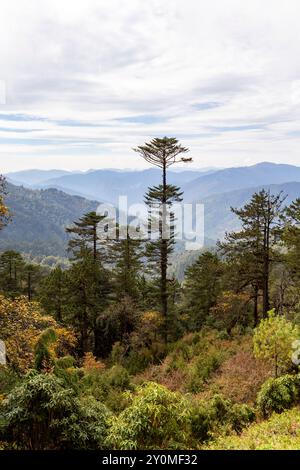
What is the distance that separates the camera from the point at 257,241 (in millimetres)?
28188

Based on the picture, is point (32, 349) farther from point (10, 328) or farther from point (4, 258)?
point (4, 258)

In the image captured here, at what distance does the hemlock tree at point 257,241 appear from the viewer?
27266 millimetres

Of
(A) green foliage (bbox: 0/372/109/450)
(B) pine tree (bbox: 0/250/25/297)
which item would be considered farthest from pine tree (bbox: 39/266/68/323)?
(A) green foliage (bbox: 0/372/109/450)

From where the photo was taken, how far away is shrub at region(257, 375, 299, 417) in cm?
1469

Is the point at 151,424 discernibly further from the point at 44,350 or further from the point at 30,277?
the point at 30,277

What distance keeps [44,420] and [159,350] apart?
20.1m

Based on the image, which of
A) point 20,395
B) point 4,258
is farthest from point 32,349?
point 4,258

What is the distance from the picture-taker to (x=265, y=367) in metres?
19.8

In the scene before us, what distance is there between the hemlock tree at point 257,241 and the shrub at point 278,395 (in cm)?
1273

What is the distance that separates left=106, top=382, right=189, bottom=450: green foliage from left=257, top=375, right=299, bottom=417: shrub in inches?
175

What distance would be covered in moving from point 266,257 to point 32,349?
19.0 meters

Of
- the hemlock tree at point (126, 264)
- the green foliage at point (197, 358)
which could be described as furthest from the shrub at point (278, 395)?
the hemlock tree at point (126, 264)

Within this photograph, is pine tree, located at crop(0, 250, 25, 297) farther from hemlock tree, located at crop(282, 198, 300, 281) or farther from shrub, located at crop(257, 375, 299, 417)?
shrub, located at crop(257, 375, 299, 417)

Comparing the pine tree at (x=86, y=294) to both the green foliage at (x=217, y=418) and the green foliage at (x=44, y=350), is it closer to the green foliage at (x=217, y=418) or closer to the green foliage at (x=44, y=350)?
the green foliage at (x=217, y=418)
